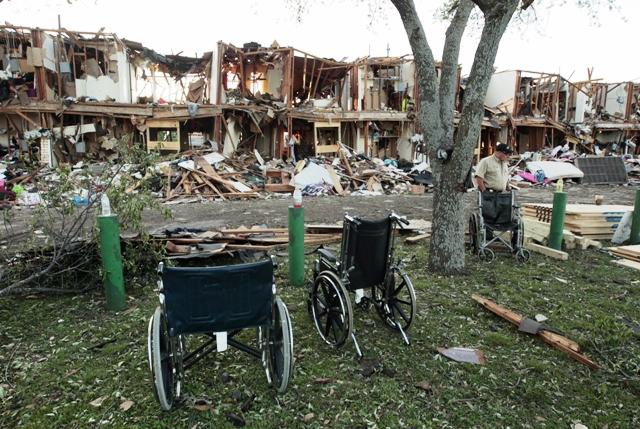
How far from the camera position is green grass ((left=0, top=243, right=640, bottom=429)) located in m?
2.89

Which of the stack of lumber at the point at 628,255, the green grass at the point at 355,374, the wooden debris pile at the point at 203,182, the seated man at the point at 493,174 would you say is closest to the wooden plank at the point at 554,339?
the green grass at the point at 355,374

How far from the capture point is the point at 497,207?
6730 mm

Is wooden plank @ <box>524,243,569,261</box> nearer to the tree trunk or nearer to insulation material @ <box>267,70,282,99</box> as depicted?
the tree trunk

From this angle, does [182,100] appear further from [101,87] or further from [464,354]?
[464,354]

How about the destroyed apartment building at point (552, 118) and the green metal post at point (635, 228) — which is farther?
the destroyed apartment building at point (552, 118)

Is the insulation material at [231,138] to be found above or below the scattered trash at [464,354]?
above

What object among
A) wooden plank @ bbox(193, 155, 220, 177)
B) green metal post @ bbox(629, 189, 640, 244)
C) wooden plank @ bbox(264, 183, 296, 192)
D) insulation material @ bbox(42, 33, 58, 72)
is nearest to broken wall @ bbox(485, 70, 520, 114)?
wooden plank @ bbox(264, 183, 296, 192)

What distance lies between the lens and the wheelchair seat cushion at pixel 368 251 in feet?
12.8

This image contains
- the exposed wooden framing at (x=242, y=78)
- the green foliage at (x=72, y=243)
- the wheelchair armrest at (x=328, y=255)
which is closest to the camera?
the wheelchair armrest at (x=328, y=255)

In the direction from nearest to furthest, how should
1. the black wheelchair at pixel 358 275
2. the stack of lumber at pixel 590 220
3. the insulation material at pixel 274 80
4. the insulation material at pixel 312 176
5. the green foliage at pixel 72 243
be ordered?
1. the black wheelchair at pixel 358 275
2. the green foliage at pixel 72 243
3. the stack of lumber at pixel 590 220
4. the insulation material at pixel 312 176
5. the insulation material at pixel 274 80

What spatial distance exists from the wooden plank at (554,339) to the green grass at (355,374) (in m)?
0.06

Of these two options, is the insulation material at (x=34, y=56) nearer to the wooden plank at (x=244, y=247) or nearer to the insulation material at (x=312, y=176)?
→ the insulation material at (x=312, y=176)

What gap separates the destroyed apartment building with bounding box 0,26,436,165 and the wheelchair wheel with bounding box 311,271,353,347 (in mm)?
16145

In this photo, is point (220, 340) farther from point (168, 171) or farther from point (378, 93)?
point (378, 93)
